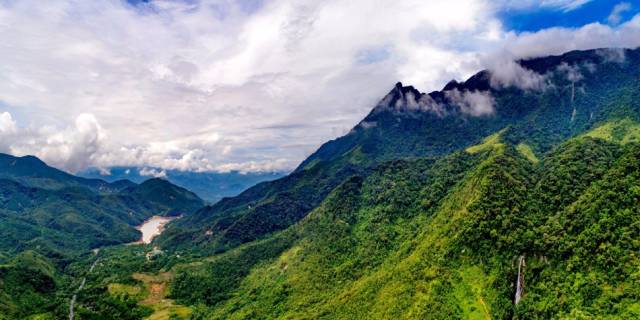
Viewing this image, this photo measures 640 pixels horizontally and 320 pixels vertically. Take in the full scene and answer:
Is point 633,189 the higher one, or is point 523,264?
point 633,189

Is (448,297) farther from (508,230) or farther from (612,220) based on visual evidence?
(612,220)

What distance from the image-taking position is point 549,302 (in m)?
158

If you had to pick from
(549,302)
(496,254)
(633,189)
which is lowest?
(549,302)

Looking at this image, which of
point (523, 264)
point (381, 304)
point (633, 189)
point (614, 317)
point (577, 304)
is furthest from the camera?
point (381, 304)

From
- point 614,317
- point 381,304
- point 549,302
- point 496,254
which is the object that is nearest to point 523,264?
point 496,254

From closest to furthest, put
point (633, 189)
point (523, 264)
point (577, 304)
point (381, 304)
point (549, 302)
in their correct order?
1. point (577, 304)
2. point (549, 302)
3. point (633, 189)
4. point (523, 264)
5. point (381, 304)

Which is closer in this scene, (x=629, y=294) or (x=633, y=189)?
(x=629, y=294)

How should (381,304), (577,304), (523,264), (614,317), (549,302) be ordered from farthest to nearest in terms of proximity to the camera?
(381,304)
(523,264)
(549,302)
(577,304)
(614,317)

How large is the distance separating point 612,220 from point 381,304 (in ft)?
330

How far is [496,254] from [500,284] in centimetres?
1587

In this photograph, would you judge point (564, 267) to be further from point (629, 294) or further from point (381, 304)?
point (381, 304)

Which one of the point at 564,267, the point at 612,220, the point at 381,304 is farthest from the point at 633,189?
the point at 381,304

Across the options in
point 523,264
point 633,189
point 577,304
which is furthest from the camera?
point 523,264

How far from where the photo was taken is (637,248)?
150m
